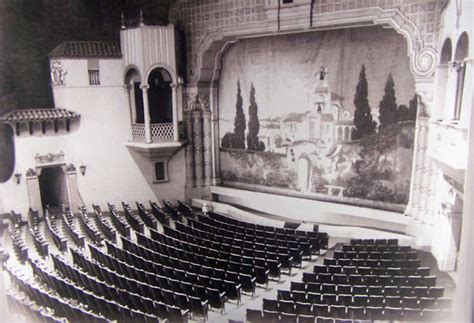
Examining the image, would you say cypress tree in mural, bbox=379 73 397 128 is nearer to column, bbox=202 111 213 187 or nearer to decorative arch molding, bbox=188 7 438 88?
decorative arch molding, bbox=188 7 438 88

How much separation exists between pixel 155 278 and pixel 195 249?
206 centimetres

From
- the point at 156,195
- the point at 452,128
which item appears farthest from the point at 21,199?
the point at 452,128

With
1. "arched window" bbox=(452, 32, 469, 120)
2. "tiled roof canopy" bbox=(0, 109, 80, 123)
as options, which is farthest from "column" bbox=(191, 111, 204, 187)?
"arched window" bbox=(452, 32, 469, 120)

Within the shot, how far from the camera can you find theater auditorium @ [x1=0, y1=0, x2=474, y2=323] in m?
8.52

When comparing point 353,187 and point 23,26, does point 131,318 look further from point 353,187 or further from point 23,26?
point 353,187

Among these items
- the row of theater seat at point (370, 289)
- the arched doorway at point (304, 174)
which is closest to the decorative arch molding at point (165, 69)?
the arched doorway at point (304, 174)

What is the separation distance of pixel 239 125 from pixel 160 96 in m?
3.30

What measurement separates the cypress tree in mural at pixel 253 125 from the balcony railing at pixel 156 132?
3.08m

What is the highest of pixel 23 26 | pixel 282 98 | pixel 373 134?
pixel 23 26

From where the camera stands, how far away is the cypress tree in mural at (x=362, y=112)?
13594 millimetres

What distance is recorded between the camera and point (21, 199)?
13.1 metres

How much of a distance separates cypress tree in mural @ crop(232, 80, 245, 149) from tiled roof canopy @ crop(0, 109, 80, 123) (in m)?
5.98

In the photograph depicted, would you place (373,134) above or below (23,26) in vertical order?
below

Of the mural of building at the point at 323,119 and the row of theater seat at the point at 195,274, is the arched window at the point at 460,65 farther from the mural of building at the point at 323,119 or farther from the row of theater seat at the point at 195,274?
the row of theater seat at the point at 195,274
